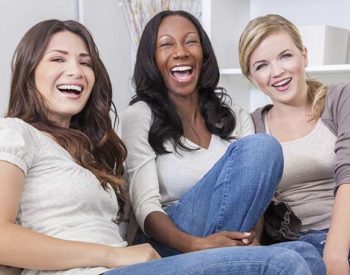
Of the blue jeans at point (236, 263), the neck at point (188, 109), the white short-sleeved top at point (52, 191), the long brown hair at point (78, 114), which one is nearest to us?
the blue jeans at point (236, 263)

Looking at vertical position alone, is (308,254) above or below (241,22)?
below

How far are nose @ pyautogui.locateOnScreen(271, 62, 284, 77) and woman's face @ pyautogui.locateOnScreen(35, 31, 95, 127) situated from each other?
500mm

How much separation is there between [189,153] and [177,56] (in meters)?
0.28

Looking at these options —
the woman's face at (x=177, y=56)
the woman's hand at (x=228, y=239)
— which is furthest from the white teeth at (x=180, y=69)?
the woman's hand at (x=228, y=239)

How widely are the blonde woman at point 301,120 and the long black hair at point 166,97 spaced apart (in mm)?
125

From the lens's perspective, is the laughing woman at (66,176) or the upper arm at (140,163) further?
the upper arm at (140,163)

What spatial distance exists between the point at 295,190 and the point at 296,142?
0.42 feet

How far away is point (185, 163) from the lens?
1374 mm

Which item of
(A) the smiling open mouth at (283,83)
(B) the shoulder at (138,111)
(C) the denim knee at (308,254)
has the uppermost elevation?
(A) the smiling open mouth at (283,83)

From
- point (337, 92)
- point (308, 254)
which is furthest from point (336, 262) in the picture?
point (337, 92)

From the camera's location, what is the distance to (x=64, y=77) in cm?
109

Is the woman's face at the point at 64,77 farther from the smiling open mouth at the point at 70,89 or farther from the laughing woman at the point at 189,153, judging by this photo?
the laughing woman at the point at 189,153

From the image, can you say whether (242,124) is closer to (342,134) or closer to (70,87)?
(342,134)

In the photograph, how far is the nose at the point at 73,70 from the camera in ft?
3.60
